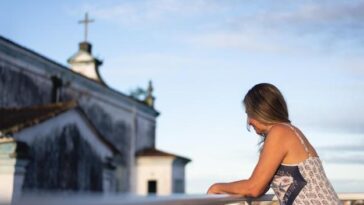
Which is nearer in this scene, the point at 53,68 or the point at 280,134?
the point at 280,134

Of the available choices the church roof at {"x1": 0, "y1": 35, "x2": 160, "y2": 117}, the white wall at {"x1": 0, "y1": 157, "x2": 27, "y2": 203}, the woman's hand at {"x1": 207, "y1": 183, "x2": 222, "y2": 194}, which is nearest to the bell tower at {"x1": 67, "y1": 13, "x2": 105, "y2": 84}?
the church roof at {"x1": 0, "y1": 35, "x2": 160, "y2": 117}

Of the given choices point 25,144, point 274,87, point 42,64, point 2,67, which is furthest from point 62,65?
point 274,87

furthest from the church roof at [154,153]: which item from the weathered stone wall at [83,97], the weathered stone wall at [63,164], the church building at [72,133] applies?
the weathered stone wall at [63,164]

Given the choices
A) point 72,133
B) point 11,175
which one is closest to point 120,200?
point 11,175

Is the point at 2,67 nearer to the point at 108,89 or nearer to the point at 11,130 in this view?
the point at 11,130

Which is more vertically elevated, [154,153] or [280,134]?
[154,153]

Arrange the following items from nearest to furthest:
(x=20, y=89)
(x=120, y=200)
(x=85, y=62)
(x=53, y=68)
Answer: (x=120, y=200), (x=20, y=89), (x=53, y=68), (x=85, y=62)

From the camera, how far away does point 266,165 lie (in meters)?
2.24

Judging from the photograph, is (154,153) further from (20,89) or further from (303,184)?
(303,184)

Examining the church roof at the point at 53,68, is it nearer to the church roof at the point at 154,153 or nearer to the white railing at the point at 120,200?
the church roof at the point at 154,153

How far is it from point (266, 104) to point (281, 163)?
0.26 metres

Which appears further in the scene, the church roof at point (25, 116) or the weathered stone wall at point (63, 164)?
the weathered stone wall at point (63, 164)

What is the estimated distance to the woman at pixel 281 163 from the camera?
2256 millimetres

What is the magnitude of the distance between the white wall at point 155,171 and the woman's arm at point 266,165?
23226 millimetres
